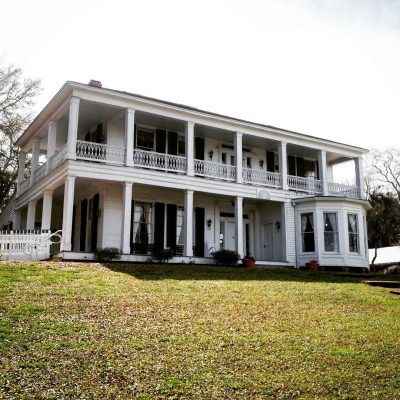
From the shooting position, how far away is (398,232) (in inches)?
1436

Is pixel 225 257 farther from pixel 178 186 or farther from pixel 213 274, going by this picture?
pixel 213 274

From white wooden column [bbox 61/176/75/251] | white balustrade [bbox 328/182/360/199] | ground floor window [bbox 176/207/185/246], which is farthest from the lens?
white balustrade [bbox 328/182/360/199]

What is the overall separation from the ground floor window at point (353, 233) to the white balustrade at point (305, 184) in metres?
2.49

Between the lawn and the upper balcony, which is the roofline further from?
the lawn

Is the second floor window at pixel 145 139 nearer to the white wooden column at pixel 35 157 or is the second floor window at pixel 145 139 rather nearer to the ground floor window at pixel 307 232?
the white wooden column at pixel 35 157

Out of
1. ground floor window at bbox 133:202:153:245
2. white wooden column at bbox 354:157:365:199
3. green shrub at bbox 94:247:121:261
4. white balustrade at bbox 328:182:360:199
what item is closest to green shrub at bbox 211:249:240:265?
ground floor window at bbox 133:202:153:245

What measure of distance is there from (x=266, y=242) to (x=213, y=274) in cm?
845

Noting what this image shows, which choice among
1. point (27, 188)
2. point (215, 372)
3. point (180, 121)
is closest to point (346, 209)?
point (180, 121)

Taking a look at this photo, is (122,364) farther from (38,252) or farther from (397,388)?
(38,252)

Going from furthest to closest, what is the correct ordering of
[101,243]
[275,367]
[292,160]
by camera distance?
[292,160] → [101,243] → [275,367]

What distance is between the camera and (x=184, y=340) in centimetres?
725

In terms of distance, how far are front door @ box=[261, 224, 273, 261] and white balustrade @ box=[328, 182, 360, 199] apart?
12.6 feet

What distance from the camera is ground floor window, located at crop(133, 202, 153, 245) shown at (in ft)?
62.5

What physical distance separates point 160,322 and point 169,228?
1156cm
